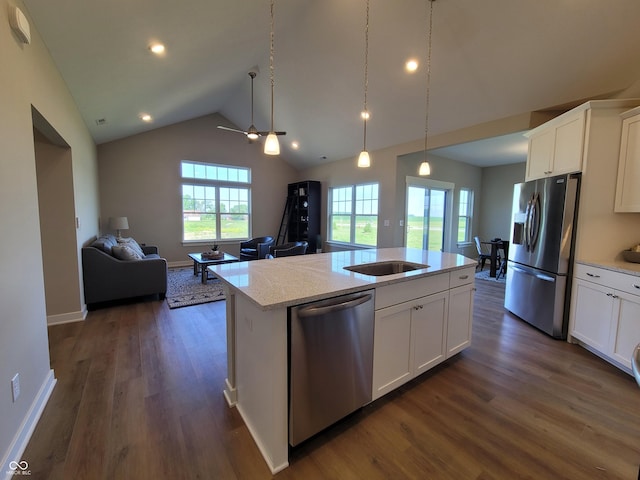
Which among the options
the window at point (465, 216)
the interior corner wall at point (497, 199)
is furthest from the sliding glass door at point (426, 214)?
the interior corner wall at point (497, 199)

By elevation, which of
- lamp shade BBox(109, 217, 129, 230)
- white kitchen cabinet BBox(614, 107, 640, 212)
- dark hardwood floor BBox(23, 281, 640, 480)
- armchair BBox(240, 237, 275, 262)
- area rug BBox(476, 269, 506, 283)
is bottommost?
dark hardwood floor BBox(23, 281, 640, 480)

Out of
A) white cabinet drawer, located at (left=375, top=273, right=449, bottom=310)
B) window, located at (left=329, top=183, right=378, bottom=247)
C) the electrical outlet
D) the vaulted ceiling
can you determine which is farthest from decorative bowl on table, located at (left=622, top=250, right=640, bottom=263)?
the electrical outlet

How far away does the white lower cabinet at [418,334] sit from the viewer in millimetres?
1881

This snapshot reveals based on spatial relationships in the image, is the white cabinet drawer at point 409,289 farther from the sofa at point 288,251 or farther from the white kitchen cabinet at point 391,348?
the sofa at point 288,251

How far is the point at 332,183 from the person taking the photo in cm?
706

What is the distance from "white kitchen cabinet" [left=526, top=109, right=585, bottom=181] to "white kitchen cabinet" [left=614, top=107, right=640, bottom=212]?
32 cm

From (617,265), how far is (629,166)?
3.12 ft

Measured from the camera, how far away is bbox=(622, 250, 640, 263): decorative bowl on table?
262cm

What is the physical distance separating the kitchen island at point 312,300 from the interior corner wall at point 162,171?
518 cm

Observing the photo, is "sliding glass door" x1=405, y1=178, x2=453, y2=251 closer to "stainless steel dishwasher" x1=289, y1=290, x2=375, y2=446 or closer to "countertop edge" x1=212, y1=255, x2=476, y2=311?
"countertop edge" x1=212, y1=255, x2=476, y2=311

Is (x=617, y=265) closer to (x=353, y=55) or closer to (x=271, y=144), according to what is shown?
(x=271, y=144)

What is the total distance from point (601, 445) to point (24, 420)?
3.40 meters

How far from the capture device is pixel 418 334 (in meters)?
2.11

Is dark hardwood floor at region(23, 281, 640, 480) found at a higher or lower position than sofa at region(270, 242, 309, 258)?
lower
